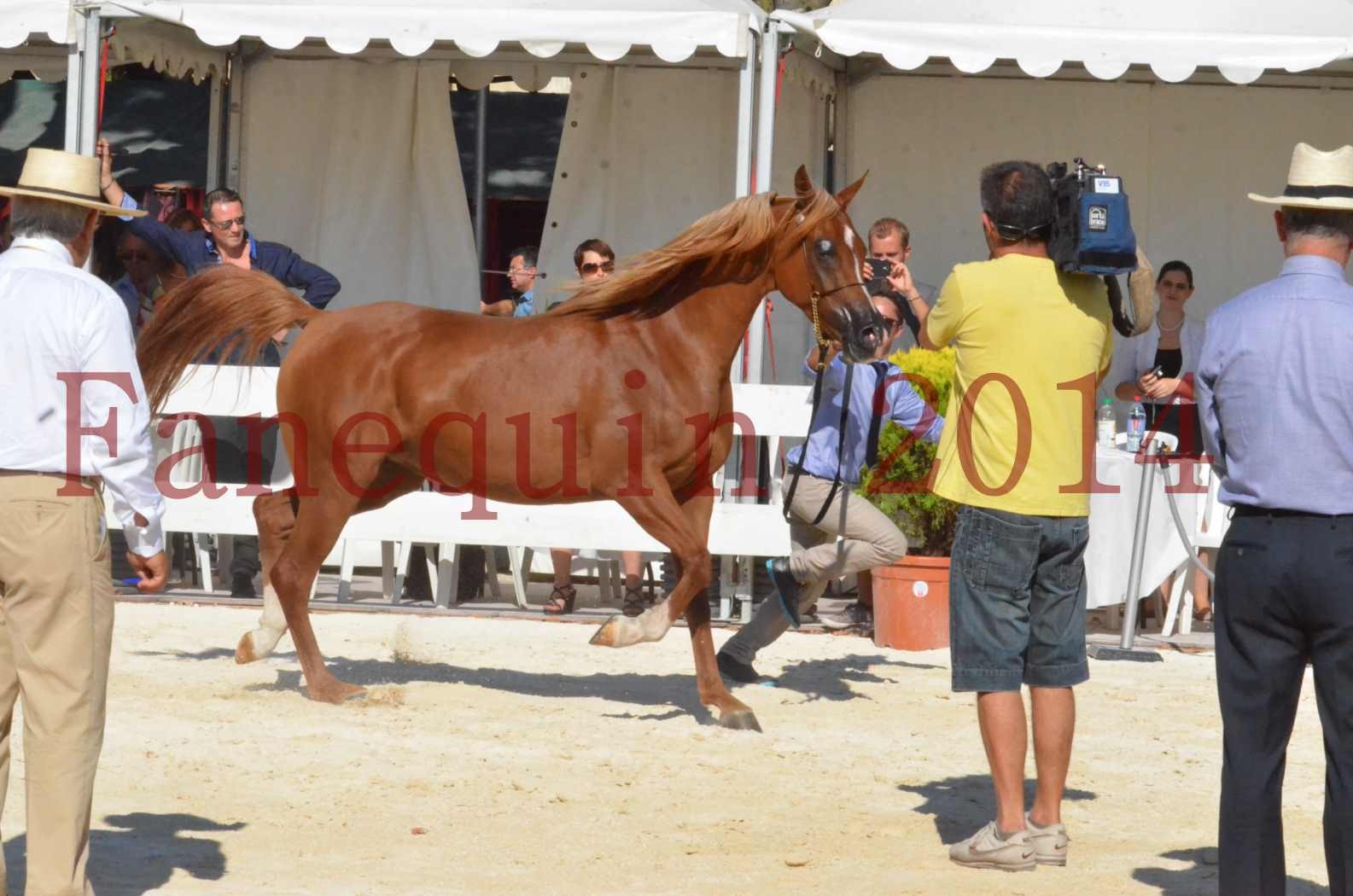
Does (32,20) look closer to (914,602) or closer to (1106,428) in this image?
(914,602)

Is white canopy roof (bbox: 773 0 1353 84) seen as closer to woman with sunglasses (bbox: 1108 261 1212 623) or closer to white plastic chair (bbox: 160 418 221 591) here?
woman with sunglasses (bbox: 1108 261 1212 623)

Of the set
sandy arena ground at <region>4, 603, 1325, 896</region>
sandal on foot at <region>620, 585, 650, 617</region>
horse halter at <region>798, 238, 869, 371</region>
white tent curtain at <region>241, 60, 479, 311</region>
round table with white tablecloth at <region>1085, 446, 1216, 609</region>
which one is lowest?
sandy arena ground at <region>4, 603, 1325, 896</region>

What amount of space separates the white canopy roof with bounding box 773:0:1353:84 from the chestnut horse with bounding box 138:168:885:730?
243cm

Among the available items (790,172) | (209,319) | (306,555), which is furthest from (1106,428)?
(209,319)

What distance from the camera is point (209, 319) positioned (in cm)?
747

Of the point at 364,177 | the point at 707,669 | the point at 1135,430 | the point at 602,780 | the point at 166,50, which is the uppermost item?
the point at 166,50

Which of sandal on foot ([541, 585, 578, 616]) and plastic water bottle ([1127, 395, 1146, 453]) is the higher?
plastic water bottle ([1127, 395, 1146, 453])

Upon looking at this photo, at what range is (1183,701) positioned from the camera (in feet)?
24.6

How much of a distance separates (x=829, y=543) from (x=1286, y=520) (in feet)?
11.9

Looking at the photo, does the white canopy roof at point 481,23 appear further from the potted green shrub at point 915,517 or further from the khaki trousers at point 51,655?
the khaki trousers at point 51,655

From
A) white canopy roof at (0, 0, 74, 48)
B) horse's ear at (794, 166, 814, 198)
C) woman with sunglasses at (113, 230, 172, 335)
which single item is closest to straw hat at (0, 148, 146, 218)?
horse's ear at (794, 166, 814, 198)

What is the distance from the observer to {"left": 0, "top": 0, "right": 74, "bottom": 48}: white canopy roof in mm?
9094

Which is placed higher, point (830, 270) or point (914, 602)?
point (830, 270)

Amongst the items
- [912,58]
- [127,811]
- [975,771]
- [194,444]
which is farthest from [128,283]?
[975,771]
